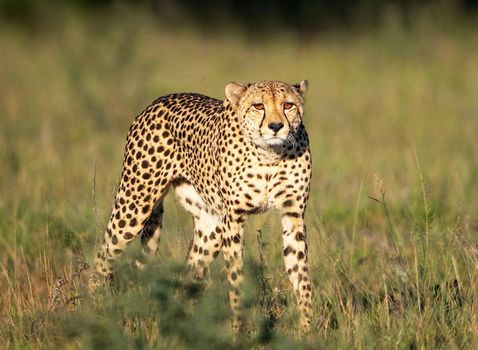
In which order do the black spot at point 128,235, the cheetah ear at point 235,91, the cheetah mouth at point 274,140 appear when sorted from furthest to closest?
the black spot at point 128,235
the cheetah ear at point 235,91
the cheetah mouth at point 274,140

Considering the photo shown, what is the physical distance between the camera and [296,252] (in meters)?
5.09

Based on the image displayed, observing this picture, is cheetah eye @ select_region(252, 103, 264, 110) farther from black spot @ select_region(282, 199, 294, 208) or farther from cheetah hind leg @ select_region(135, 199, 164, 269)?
cheetah hind leg @ select_region(135, 199, 164, 269)

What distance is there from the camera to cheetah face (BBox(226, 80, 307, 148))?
4.82 m

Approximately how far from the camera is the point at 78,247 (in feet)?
19.7

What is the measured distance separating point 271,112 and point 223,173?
18.5 inches

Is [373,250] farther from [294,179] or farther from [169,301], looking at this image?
[169,301]

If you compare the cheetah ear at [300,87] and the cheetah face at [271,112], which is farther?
the cheetah ear at [300,87]

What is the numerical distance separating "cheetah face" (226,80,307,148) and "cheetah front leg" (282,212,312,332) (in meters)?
0.39

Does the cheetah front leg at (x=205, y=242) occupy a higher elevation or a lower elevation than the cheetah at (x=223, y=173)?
lower

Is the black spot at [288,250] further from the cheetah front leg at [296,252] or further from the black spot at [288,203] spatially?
the black spot at [288,203]

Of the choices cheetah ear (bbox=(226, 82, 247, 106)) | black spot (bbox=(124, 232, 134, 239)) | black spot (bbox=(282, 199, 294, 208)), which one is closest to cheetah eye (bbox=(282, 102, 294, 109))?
cheetah ear (bbox=(226, 82, 247, 106))

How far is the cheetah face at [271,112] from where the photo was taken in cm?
482

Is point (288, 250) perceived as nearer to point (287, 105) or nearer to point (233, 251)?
point (233, 251)

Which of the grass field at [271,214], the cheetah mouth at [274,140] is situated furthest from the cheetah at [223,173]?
the grass field at [271,214]
